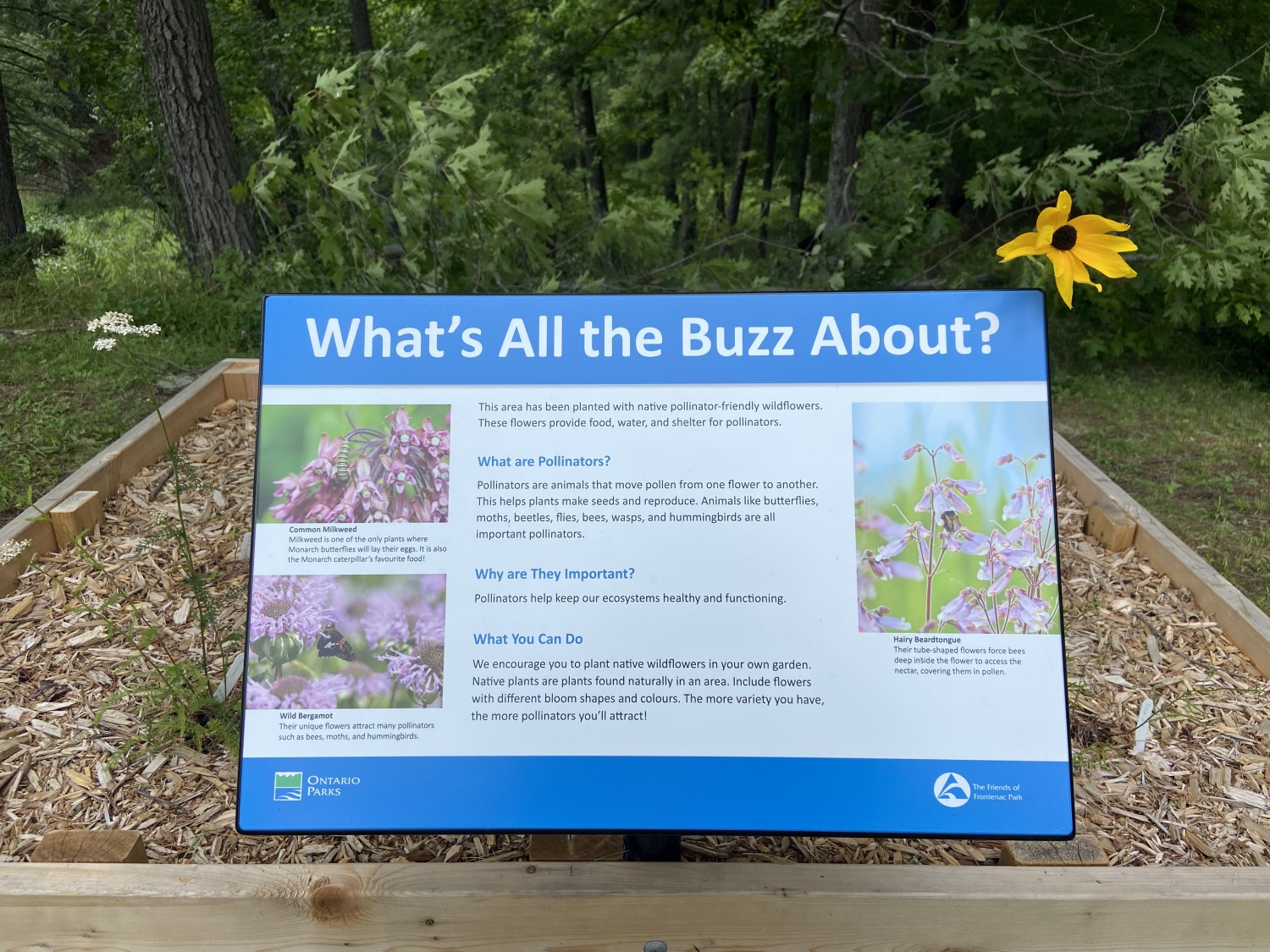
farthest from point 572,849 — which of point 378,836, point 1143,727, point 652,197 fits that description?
point 652,197

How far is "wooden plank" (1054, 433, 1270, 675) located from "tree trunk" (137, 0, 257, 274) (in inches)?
234

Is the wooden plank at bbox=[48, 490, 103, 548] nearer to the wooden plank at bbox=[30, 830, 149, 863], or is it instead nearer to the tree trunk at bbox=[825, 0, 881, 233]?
the wooden plank at bbox=[30, 830, 149, 863]

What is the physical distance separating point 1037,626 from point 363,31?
11849 mm

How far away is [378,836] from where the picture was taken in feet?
6.46

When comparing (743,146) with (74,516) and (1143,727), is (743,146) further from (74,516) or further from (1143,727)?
(1143,727)

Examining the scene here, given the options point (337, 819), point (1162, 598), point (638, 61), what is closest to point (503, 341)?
point (337, 819)

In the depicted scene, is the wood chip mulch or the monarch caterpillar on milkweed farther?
the wood chip mulch

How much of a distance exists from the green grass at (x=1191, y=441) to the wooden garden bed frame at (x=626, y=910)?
212 cm

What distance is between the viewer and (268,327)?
1.71 metres

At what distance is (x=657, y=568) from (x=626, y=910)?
657mm

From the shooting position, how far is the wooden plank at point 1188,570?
9.43ft

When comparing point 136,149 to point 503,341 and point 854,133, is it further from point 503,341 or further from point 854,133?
point 503,341

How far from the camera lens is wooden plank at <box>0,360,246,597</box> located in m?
3.18

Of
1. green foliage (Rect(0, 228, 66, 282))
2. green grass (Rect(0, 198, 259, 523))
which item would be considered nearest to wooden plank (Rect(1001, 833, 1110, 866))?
green grass (Rect(0, 198, 259, 523))
